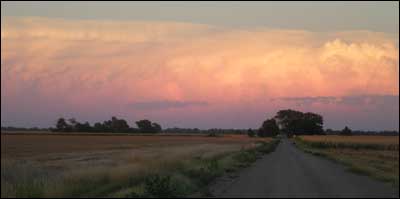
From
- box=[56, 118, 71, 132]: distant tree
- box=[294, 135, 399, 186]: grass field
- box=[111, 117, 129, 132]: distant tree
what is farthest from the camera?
box=[111, 117, 129, 132]: distant tree

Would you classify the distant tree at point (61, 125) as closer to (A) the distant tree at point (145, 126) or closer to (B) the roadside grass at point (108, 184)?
(A) the distant tree at point (145, 126)

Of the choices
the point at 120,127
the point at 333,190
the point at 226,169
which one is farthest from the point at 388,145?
the point at 120,127

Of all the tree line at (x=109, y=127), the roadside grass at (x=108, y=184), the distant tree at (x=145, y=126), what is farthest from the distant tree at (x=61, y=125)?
the roadside grass at (x=108, y=184)

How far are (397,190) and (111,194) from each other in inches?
383

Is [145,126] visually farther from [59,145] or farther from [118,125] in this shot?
[59,145]

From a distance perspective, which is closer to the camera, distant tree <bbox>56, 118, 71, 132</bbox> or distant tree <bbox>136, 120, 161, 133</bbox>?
distant tree <bbox>56, 118, 71, 132</bbox>

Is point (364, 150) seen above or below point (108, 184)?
below

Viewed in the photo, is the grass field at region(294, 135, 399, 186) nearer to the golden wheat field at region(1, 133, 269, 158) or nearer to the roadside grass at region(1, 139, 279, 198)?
the golden wheat field at region(1, 133, 269, 158)

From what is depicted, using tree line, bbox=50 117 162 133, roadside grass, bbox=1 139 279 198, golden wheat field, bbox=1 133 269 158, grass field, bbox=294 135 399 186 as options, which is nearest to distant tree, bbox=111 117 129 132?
tree line, bbox=50 117 162 133

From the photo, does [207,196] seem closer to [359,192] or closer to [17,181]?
[359,192]

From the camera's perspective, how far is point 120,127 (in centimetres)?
17800

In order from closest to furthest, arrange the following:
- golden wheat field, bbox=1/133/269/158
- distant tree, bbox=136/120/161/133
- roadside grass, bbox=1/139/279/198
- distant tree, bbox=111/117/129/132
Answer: roadside grass, bbox=1/139/279/198 → golden wheat field, bbox=1/133/269/158 → distant tree, bbox=111/117/129/132 → distant tree, bbox=136/120/161/133

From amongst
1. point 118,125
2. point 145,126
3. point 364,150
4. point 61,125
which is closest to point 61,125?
point 61,125

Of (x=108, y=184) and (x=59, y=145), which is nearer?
(x=108, y=184)
